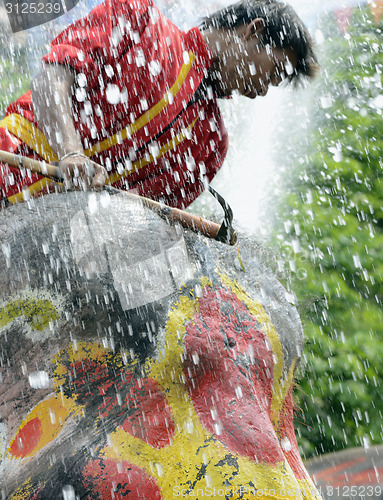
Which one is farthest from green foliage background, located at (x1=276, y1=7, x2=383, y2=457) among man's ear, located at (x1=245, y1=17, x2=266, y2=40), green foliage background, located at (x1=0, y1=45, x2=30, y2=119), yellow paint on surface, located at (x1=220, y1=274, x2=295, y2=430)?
green foliage background, located at (x1=0, y1=45, x2=30, y2=119)

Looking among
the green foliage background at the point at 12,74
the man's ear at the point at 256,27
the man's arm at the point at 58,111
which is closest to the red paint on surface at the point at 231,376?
the man's arm at the point at 58,111

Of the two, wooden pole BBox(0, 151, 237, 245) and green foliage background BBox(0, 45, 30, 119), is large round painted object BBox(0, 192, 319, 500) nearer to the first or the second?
wooden pole BBox(0, 151, 237, 245)

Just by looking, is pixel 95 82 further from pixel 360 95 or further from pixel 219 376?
pixel 360 95

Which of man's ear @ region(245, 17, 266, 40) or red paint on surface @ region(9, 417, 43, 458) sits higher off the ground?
man's ear @ region(245, 17, 266, 40)

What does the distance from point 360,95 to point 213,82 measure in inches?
120

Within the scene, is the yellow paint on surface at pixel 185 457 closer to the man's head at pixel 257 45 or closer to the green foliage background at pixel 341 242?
the man's head at pixel 257 45

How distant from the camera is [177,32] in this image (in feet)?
4.97

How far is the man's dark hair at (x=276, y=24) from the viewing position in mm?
1565

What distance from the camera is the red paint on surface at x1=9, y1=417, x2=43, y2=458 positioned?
1.08 meters

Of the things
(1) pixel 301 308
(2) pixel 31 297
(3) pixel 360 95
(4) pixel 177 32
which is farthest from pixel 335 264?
(2) pixel 31 297

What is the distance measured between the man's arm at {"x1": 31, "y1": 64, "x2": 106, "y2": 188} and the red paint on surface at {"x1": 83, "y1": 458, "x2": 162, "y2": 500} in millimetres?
644

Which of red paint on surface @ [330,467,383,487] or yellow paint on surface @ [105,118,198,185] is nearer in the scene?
yellow paint on surface @ [105,118,198,185]

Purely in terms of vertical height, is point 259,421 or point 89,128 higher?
point 89,128
